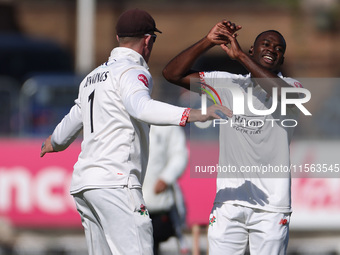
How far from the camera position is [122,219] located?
202 inches

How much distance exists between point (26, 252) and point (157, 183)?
406cm

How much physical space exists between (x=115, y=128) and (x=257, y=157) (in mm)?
1053

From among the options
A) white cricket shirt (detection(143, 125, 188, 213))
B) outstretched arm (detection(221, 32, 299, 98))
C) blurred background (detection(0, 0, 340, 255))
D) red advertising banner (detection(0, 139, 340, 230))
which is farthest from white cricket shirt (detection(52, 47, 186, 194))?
red advertising banner (detection(0, 139, 340, 230))

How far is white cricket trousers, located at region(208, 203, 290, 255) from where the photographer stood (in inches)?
217

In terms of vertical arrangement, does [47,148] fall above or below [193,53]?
below

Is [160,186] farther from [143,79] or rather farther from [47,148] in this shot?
[143,79]

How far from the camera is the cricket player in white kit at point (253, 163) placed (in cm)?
550

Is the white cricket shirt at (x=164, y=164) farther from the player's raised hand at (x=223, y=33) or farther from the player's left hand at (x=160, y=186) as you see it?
the player's raised hand at (x=223, y=33)

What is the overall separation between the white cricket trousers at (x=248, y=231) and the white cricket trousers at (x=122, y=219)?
616 millimetres

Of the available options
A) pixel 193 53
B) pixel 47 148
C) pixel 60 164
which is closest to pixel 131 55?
pixel 193 53

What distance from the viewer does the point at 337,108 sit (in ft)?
46.1

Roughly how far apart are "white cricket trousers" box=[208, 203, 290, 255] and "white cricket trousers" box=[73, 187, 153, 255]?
2.02ft

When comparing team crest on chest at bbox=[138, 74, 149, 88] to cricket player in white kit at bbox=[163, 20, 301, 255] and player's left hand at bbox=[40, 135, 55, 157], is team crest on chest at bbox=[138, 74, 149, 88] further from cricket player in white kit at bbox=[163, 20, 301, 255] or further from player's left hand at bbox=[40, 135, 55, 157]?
player's left hand at bbox=[40, 135, 55, 157]

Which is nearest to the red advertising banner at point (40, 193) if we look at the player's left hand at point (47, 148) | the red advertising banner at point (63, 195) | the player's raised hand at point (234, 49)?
the red advertising banner at point (63, 195)
